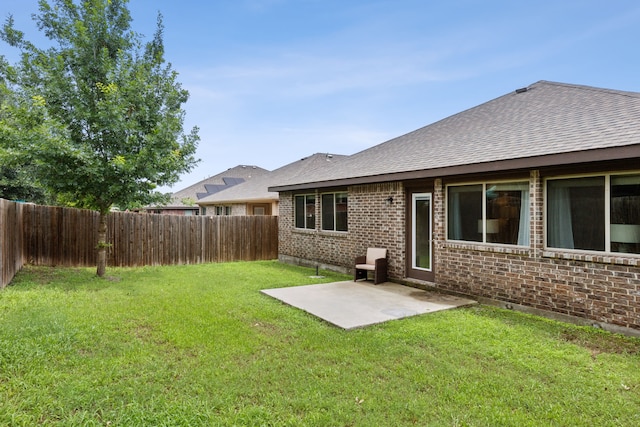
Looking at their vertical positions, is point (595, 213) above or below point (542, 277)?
above

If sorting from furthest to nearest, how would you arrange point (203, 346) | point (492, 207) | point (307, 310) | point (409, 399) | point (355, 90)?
point (355, 90) → point (492, 207) → point (307, 310) → point (203, 346) → point (409, 399)

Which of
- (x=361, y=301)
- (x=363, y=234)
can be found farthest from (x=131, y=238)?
(x=361, y=301)

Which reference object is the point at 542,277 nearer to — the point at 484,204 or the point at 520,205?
the point at 520,205

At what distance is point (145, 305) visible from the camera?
687 cm

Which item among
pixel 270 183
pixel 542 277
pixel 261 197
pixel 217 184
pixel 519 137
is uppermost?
pixel 217 184

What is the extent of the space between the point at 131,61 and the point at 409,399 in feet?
34.1

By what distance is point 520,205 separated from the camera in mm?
6590

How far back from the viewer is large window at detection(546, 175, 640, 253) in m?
5.24

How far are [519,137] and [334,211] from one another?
584 centimetres

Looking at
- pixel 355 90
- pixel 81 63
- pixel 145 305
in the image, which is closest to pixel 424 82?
pixel 355 90

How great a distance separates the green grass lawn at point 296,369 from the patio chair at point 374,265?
276 centimetres

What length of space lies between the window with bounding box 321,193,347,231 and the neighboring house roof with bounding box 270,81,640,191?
63cm

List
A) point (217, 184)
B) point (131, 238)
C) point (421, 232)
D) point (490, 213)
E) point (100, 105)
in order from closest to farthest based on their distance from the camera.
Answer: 1. point (490, 213)
2. point (100, 105)
3. point (421, 232)
4. point (131, 238)
5. point (217, 184)

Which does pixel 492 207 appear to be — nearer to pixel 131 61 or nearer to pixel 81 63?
pixel 131 61
